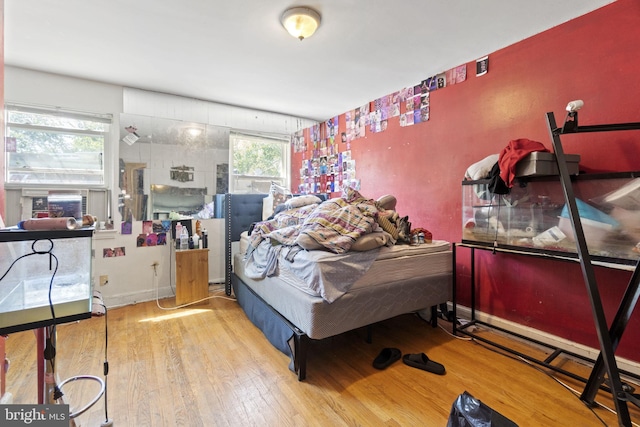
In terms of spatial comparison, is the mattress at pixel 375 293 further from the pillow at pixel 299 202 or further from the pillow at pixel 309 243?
the pillow at pixel 299 202

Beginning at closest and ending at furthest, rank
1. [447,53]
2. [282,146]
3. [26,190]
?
[447,53]
[26,190]
[282,146]

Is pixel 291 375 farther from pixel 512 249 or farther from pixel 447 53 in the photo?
pixel 447 53

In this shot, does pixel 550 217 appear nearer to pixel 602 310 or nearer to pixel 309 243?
pixel 602 310

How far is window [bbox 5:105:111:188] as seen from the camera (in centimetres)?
269

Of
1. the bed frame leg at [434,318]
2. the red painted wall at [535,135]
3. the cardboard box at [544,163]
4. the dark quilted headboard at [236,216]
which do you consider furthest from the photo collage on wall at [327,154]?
the cardboard box at [544,163]

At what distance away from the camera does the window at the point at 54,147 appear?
269 centimetres

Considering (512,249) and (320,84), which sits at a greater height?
(320,84)

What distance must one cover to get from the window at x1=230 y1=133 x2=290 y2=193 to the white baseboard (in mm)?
2980

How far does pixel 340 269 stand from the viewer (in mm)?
1818

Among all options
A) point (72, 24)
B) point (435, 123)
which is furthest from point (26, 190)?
point (435, 123)

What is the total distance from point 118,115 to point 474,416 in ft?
12.7

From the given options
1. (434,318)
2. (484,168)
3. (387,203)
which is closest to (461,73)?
(484,168)

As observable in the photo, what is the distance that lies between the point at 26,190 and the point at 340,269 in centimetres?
307

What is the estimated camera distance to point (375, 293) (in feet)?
6.45
